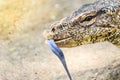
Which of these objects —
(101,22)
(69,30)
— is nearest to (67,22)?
(69,30)

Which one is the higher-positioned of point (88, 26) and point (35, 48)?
point (35, 48)

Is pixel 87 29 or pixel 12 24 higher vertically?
pixel 12 24

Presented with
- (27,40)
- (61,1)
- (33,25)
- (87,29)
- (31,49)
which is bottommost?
(87,29)

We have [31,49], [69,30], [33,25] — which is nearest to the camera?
[69,30]

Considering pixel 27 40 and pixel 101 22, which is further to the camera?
pixel 27 40

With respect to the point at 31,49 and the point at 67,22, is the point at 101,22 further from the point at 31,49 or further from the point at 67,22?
the point at 31,49
